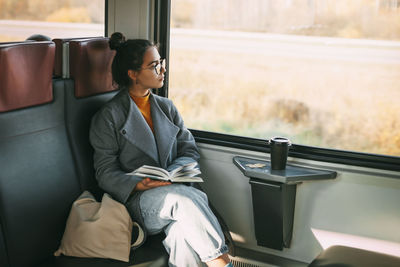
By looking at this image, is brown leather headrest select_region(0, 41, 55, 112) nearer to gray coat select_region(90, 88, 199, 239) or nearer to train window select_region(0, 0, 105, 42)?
gray coat select_region(90, 88, 199, 239)

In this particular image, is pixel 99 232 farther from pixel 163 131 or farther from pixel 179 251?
pixel 163 131

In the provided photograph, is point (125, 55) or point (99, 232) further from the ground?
point (125, 55)

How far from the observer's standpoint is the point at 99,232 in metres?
1.97

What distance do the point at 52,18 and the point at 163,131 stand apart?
1159 mm

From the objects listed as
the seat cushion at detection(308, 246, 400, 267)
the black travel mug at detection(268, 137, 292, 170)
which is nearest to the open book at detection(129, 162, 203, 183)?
the black travel mug at detection(268, 137, 292, 170)

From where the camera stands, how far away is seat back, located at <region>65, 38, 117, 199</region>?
220 cm

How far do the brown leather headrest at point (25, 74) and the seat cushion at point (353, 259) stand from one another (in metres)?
1.33

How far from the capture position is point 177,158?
2.45 metres

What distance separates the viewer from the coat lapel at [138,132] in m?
2.26

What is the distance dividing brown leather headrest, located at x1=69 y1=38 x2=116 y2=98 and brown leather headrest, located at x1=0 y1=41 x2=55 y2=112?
153mm

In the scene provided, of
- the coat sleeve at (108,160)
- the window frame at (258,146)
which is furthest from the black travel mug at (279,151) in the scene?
the coat sleeve at (108,160)

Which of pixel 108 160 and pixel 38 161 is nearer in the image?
pixel 38 161

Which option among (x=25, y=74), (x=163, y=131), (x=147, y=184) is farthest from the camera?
(x=163, y=131)

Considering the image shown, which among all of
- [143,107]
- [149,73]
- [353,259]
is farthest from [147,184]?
[353,259]
